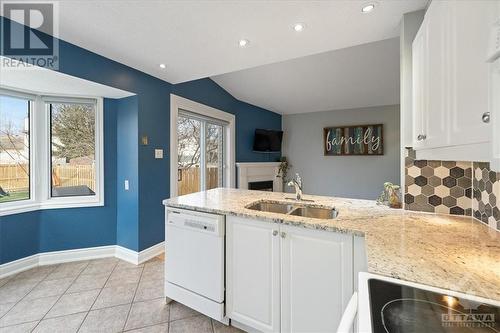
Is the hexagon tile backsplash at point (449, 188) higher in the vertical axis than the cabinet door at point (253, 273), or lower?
higher

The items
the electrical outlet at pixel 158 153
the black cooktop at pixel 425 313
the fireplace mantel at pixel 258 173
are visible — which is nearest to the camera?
the black cooktop at pixel 425 313

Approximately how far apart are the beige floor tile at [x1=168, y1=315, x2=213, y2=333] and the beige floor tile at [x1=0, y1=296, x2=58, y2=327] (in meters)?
1.10

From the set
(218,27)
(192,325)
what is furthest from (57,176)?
(218,27)

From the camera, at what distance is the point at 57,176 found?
2.92m

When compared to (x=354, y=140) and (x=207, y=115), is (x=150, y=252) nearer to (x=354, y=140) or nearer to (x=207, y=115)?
(x=207, y=115)

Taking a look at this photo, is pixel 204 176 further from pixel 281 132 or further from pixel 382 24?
pixel 382 24

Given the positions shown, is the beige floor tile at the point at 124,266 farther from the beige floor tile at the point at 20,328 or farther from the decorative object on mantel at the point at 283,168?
the decorative object on mantel at the point at 283,168

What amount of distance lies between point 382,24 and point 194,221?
2.23 m

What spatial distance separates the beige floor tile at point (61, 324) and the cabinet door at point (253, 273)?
119cm

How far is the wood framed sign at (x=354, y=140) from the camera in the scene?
5070 millimetres

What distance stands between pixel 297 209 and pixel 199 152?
2575mm

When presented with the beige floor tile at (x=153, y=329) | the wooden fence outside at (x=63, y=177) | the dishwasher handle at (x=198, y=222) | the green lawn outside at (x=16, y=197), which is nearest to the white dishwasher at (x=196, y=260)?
the dishwasher handle at (x=198, y=222)

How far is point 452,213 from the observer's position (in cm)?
163

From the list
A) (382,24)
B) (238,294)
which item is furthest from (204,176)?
(382,24)
